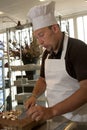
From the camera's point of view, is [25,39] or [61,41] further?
[25,39]

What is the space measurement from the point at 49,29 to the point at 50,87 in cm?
36

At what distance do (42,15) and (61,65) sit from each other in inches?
11.7

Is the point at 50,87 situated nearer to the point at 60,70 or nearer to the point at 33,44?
the point at 60,70

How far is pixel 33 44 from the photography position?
116 inches

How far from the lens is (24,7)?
5.05 m

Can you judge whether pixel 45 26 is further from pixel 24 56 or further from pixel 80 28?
pixel 80 28

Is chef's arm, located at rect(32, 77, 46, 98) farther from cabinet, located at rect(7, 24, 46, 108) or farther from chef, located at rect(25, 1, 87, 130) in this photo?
cabinet, located at rect(7, 24, 46, 108)

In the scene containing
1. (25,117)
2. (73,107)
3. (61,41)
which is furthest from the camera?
(61,41)

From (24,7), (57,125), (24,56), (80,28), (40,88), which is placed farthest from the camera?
(80,28)

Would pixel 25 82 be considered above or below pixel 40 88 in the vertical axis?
below

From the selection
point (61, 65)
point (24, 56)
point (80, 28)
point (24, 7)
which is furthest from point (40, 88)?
point (80, 28)

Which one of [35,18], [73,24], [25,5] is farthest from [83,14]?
[35,18]

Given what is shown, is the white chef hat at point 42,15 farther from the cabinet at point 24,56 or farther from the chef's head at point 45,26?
the cabinet at point 24,56

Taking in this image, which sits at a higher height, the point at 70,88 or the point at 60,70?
the point at 60,70
